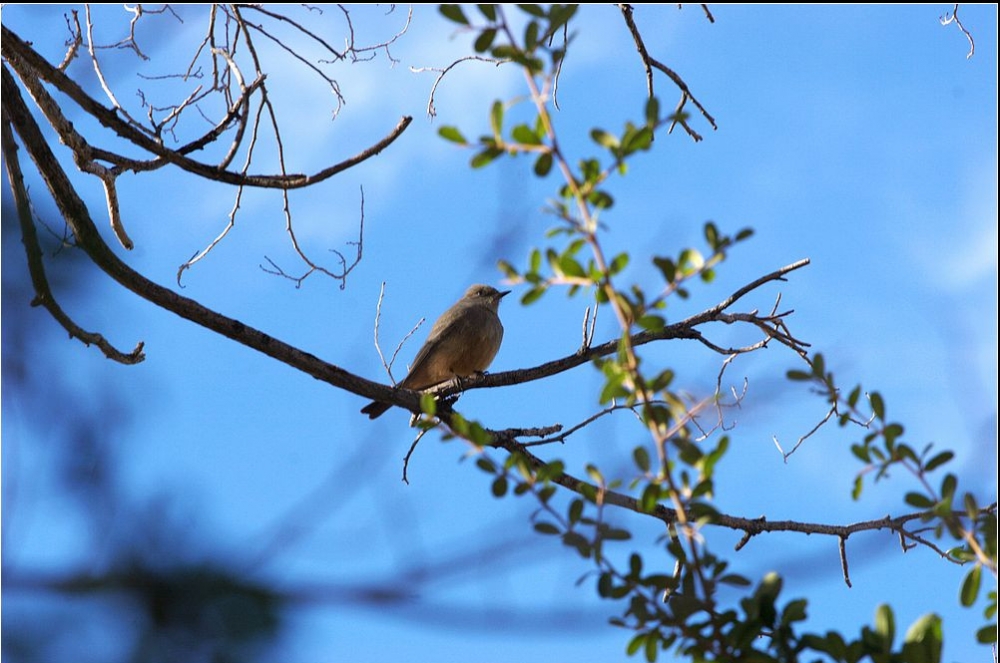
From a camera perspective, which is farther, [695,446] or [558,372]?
[558,372]

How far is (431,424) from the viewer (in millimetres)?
2283

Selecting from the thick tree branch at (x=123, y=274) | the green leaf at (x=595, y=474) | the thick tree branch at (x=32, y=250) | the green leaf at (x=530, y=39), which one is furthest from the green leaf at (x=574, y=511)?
the thick tree branch at (x=123, y=274)

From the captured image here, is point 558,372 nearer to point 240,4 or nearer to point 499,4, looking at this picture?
point 240,4

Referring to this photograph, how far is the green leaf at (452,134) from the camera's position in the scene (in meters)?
2.13

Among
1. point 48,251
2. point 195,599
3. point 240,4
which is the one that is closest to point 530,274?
point 195,599

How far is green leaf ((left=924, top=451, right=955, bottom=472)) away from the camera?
2.14 metres

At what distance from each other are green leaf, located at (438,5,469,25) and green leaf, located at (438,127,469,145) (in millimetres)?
232

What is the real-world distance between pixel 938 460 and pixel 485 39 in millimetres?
1271

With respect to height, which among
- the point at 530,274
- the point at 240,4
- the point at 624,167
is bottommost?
the point at 530,274

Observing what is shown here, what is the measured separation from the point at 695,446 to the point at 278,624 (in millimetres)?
978

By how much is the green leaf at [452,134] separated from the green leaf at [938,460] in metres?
1.16

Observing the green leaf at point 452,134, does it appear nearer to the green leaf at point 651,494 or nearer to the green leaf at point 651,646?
the green leaf at point 651,494

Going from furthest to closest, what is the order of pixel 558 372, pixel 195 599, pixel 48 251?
pixel 558 372
pixel 48 251
pixel 195 599

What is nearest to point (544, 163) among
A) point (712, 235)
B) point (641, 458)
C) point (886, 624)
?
point (712, 235)
